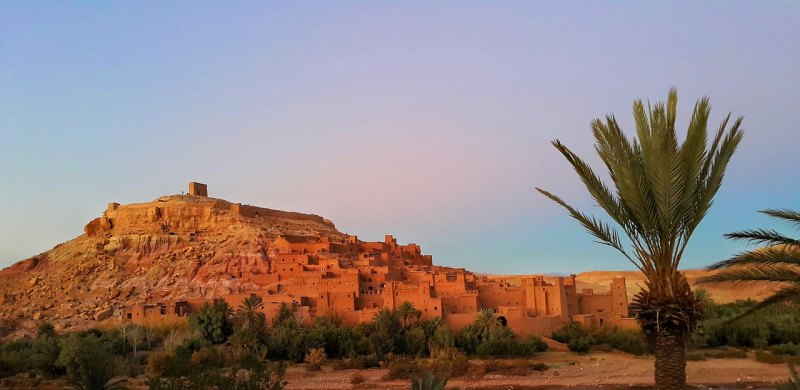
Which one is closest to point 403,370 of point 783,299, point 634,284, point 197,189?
point 783,299

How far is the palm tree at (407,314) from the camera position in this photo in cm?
2938

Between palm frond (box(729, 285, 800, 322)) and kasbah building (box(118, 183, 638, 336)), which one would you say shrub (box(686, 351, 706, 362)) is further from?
palm frond (box(729, 285, 800, 322))

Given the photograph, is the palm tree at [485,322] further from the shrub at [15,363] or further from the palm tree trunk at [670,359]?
the palm tree trunk at [670,359]

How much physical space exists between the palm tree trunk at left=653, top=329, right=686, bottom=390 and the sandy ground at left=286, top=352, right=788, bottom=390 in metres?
11.1

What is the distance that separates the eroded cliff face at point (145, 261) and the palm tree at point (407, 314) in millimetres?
11272

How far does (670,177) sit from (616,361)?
1872cm

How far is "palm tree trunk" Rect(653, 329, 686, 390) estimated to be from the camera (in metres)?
8.81

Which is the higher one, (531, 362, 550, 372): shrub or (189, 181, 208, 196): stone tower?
(189, 181, 208, 196): stone tower

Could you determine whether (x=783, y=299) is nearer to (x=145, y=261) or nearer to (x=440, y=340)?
(x=440, y=340)

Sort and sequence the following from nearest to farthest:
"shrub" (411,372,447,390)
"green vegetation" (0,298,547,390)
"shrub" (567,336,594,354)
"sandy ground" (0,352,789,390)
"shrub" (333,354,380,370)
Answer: "shrub" (411,372,447,390)
"sandy ground" (0,352,789,390)
"green vegetation" (0,298,547,390)
"shrub" (333,354,380,370)
"shrub" (567,336,594,354)

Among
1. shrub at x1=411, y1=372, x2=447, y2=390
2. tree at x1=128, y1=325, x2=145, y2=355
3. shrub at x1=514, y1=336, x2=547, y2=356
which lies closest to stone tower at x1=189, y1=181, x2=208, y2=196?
tree at x1=128, y1=325, x2=145, y2=355

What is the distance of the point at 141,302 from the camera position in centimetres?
3853

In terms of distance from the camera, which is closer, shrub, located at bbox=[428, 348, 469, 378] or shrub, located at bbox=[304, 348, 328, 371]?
shrub, located at bbox=[428, 348, 469, 378]

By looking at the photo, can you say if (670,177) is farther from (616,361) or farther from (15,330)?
(15,330)
